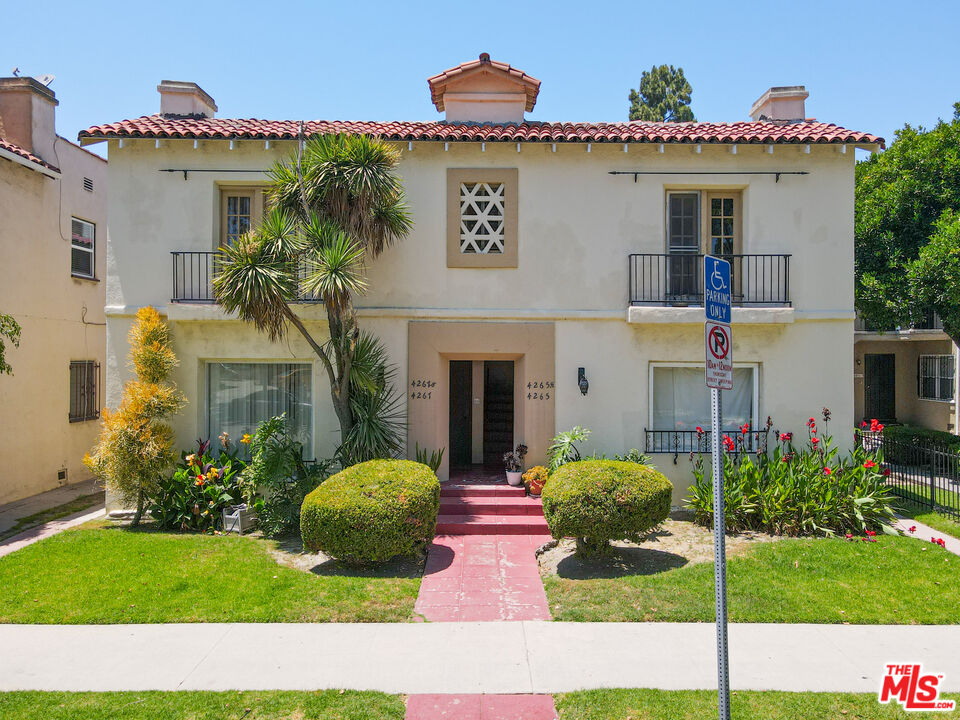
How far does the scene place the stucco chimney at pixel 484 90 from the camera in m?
12.0

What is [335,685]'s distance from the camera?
542 centimetres

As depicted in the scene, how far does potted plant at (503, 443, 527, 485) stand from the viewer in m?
10.9

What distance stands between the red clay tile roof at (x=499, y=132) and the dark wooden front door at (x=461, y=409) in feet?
15.2

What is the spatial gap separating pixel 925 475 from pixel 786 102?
8.66 metres

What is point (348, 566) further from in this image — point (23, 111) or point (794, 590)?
point (23, 111)

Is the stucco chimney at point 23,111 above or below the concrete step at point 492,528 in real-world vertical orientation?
above

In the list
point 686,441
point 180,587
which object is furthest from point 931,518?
point 180,587

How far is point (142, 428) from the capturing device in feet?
32.2

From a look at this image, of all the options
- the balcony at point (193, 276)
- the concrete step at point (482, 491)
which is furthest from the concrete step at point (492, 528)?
the balcony at point (193, 276)

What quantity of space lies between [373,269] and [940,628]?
29.6 feet

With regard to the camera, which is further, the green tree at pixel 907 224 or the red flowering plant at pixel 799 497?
the green tree at pixel 907 224

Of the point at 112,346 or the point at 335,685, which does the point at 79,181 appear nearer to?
the point at 112,346

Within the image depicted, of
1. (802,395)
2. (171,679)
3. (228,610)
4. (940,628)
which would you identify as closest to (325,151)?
(228,610)

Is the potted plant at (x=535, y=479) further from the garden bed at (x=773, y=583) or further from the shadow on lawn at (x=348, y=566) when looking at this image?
the shadow on lawn at (x=348, y=566)
